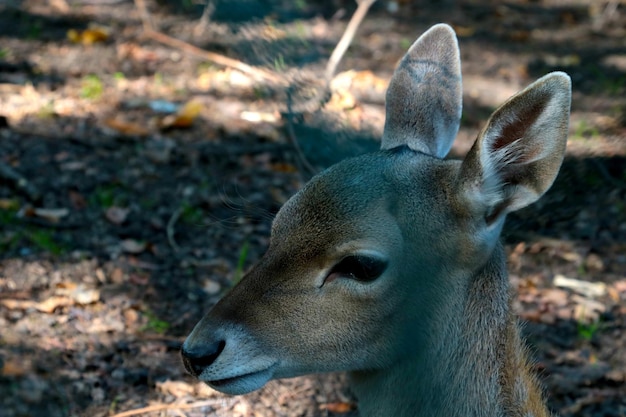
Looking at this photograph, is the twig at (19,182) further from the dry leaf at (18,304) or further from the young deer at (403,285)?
the young deer at (403,285)

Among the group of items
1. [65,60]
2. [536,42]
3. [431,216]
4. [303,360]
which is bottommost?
[65,60]

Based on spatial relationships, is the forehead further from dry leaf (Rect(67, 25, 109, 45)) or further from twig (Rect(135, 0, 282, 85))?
dry leaf (Rect(67, 25, 109, 45))

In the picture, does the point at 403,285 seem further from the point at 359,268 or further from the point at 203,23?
the point at 203,23

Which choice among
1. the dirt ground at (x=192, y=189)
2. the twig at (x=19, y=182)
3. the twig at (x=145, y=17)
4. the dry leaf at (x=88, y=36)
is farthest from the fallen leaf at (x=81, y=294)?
the twig at (x=145, y=17)

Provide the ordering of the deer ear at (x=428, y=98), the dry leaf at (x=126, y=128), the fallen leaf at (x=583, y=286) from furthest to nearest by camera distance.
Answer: the dry leaf at (x=126, y=128)
the fallen leaf at (x=583, y=286)
the deer ear at (x=428, y=98)

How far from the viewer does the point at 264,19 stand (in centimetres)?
312

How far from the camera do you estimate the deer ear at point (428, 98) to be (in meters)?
3.00

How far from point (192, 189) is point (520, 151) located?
2855 millimetres

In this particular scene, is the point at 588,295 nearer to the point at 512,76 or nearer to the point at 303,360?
the point at 303,360

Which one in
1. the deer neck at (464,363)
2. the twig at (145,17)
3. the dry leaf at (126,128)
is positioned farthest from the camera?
the twig at (145,17)

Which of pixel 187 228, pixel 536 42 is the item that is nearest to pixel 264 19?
pixel 187 228

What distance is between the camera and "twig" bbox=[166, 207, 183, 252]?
439cm

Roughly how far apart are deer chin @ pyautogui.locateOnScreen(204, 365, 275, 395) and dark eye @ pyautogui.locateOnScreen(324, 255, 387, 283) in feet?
1.05

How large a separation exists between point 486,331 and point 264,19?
1.39 m
